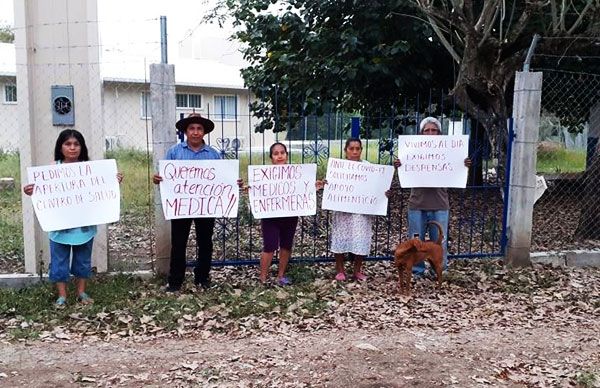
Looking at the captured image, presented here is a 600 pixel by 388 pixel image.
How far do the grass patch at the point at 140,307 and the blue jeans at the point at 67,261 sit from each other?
0.86 feet

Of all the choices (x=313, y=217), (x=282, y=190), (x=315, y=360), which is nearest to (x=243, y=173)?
(x=313, y=217)

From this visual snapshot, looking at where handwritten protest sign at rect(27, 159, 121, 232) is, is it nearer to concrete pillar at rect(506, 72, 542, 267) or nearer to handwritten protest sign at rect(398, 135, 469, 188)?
handwritten protest sign at rect(398, 135, 469, 188)

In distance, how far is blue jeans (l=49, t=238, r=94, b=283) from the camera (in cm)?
541

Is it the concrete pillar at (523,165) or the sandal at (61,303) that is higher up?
the concrete pillar at (523,165)

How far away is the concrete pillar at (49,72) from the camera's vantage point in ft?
19.5

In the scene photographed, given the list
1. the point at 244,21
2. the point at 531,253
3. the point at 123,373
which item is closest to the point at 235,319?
the point at 123,373

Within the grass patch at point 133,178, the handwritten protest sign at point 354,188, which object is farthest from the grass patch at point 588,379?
the grass patch at point 133,178

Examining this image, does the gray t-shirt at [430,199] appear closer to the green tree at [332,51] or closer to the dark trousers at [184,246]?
the dark trousers at [184,246]

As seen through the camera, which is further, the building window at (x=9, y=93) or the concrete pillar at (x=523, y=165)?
the building window at (x=9, y=93)

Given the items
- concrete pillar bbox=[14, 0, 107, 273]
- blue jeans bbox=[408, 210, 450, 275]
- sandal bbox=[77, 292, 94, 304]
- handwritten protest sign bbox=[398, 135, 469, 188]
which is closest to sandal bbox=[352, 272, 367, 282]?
blue jeans bbox=[408, 210, 450, 275]

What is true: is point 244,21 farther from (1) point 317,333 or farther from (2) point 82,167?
(1) point 317,333

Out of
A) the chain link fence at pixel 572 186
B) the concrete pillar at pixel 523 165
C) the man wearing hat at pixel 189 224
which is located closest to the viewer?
the man wearing hat at pixel 189 224

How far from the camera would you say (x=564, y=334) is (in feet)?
17.0

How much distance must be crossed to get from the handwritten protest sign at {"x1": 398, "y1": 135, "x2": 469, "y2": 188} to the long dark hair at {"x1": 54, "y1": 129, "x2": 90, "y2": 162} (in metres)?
3.15
